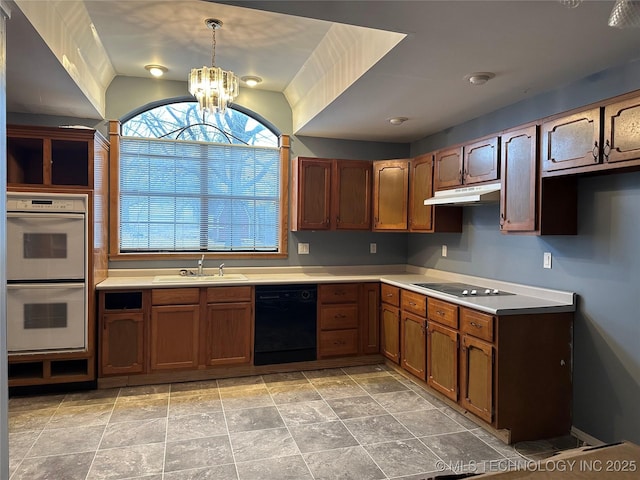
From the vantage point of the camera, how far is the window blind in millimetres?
4340

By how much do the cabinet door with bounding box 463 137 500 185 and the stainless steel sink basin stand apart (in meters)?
2.30

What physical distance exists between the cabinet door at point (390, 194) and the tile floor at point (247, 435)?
1.65 m

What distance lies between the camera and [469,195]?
3475 mm

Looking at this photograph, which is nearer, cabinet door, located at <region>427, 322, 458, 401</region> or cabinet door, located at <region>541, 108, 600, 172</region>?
cabinet door, located at <region>541, 108, 600, 172</region>

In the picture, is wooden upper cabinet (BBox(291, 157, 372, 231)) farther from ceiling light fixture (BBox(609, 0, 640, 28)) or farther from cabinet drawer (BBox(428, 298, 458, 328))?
ceiling light fixture (BBox(609, 0, 640, 28))

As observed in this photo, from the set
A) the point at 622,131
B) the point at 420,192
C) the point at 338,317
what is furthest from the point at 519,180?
the point at 338,317

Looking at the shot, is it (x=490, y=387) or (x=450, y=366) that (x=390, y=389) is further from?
(x=490, y=387)

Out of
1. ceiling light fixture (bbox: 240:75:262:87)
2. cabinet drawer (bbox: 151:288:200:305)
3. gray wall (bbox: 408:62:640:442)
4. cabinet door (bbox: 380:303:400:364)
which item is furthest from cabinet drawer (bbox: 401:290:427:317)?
ceiling light fixture (bbox: 240:75:262:87)

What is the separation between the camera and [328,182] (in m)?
4.59

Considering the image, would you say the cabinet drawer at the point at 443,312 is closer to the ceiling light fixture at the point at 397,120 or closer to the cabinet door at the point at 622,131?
the cabinet door at the point at 622,131

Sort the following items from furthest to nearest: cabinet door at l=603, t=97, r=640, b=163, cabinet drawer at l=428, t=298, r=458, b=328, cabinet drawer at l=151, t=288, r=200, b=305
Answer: cabinet drawer at l=151, t=288, r=200, b=305 → cabinet drawer at l=428, t=298, r=458, b=328 → cabinet door at l=603, t=97, r=640, b=163

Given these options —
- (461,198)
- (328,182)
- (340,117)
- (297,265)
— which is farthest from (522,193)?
(297,265)

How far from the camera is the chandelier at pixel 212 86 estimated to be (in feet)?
9.78

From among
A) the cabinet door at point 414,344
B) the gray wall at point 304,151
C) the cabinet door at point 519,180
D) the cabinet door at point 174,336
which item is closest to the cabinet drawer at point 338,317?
the cabinet door at point 414,344
